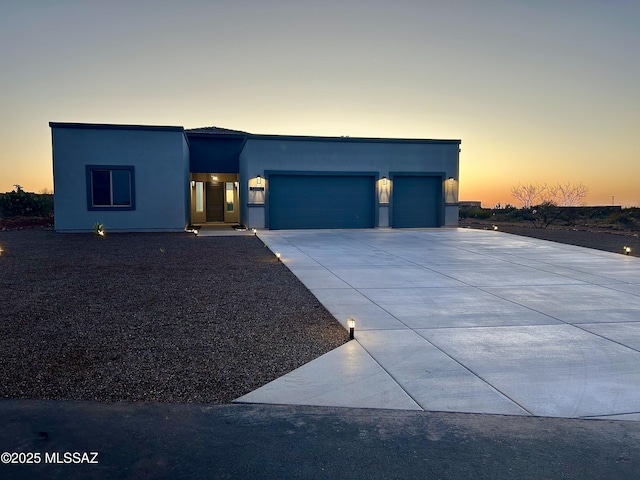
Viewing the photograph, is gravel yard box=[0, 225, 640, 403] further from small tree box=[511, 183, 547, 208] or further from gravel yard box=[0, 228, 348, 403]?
small tree box=[511, 183, 547, 208]

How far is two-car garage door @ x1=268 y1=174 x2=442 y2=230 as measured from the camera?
23.5 meters

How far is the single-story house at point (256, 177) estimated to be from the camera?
20.4 meters

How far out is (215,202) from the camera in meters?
29.3

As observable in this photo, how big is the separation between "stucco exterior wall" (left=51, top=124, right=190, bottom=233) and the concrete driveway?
1155 centimetres

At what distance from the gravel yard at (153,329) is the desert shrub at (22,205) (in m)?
22.6


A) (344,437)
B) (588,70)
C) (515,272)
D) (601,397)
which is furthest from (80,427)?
(588,70)

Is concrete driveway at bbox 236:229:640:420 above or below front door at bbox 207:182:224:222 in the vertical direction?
below

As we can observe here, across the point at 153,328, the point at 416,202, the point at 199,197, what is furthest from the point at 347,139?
the point at 153,328

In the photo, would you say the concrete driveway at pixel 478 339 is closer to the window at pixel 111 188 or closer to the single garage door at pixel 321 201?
the single garage door at pixel 321 201

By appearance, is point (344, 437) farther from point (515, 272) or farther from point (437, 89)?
point (437, 89)

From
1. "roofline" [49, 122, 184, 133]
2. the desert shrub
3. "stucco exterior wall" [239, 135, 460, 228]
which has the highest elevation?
"roofline" [49, 122, 184, 133]

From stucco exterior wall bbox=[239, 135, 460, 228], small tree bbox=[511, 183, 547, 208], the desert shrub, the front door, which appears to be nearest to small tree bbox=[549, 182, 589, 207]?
small tree bbox=[511, 183, 547, 208]

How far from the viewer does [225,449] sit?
9.92 ft
